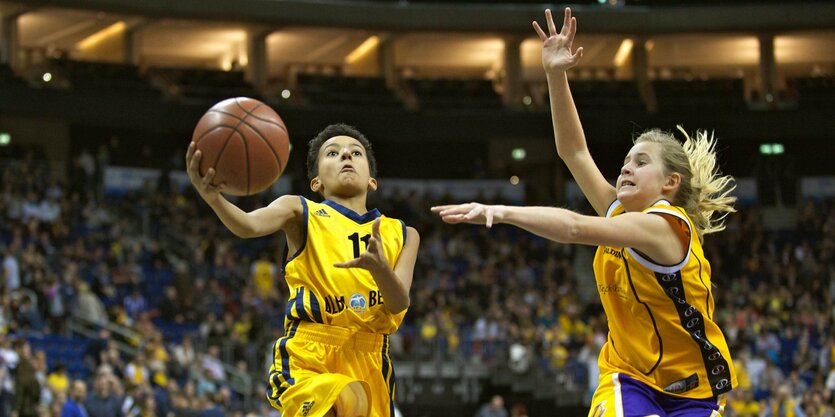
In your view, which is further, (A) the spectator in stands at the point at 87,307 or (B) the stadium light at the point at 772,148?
(B) the stadium light at the point at 772,148

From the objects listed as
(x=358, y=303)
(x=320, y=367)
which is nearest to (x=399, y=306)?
(x=358, y=303)

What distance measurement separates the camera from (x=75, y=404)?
38.4 feet

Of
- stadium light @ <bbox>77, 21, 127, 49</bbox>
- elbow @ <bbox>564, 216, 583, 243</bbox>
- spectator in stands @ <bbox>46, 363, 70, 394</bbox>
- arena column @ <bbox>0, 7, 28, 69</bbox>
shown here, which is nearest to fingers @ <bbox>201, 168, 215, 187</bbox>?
elbow @ <bbox>564, 216, 583, 243</bbox>

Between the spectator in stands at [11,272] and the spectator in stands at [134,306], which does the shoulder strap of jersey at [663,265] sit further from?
the spectator in stands at [134,306]

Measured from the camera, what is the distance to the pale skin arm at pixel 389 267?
443cm

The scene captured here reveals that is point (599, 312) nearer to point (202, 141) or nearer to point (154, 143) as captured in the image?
point (154, 143)

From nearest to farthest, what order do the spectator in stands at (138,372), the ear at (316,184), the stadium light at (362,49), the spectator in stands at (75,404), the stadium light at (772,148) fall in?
the ear at (316,184) → the spectator in stands at (75,404) → the spectator in stands at (138,372) → the stadium light at (362,49) → the stadium light at (772,148)

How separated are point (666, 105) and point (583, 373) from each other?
1106 cm

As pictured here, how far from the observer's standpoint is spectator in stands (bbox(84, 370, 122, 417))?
1198 cm

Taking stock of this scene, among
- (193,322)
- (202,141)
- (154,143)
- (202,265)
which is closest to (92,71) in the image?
(154,143)

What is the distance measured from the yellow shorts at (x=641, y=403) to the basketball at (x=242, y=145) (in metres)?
1.77

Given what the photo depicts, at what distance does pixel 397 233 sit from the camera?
5.55m


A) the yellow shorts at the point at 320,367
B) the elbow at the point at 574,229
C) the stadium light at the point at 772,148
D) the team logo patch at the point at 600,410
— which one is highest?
the stadium light at the point at 772,148

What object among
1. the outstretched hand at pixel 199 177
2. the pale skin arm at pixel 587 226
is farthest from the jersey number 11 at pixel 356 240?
the pale skin arm at pixel 587 226
